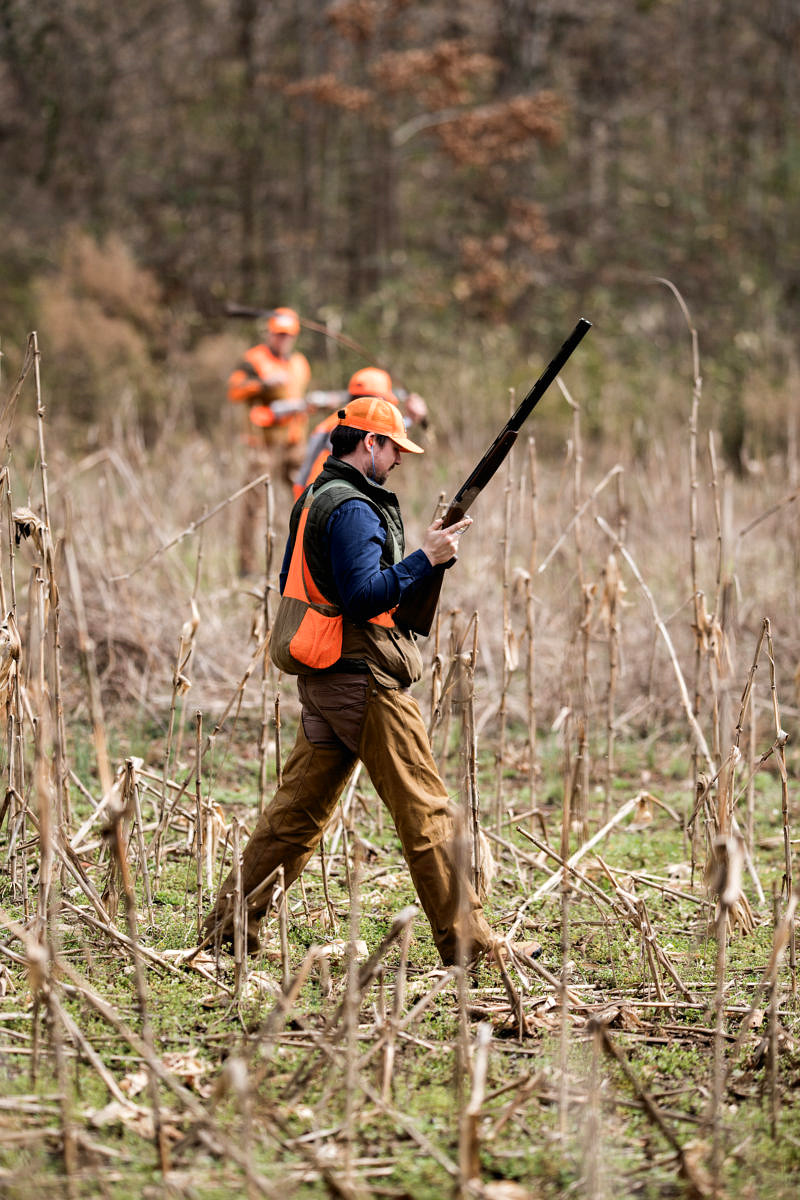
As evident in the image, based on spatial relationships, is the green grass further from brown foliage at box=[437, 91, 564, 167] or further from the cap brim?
brown foliage at box=[437, 91, 564, 167]

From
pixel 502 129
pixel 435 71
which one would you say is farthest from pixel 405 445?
pixel 435 71

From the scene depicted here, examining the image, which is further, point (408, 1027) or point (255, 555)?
point (255, 555)

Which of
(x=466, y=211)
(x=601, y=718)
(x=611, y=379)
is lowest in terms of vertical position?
Answer: (x=601, y=718)

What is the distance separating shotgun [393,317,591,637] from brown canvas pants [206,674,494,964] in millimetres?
209

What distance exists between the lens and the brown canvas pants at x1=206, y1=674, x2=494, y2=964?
3.44 metres

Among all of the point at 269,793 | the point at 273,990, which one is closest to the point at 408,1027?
the point at 273,990

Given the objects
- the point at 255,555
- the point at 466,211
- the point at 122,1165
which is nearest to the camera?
the point at 122,1165

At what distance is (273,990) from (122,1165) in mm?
907

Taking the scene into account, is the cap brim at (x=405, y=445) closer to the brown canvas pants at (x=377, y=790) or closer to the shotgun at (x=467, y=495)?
the shotgun at (x=467, y=495)

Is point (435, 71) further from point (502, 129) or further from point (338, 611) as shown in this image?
point (338, 611)

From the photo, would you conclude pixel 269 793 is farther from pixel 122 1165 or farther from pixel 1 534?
pixel 122 1165

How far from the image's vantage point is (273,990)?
3389 millimetres

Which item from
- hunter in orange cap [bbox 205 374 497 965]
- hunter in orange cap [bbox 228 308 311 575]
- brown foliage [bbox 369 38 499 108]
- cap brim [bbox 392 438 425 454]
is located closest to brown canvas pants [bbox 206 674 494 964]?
hunter in orange cap [bbox 205 374 497 965]

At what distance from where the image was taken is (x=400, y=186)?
68.4 feet
